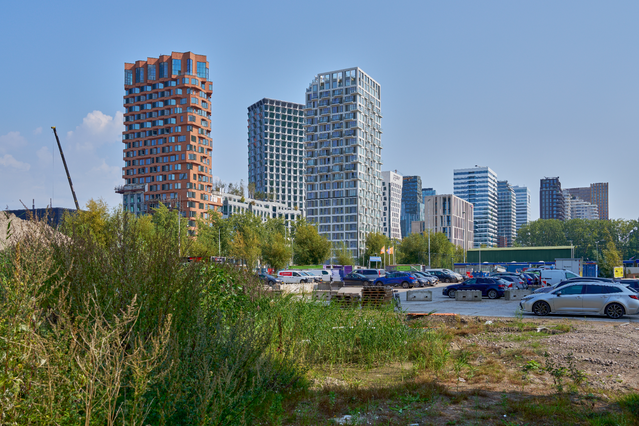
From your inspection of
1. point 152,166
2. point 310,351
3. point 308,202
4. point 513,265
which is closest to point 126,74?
point 152,166

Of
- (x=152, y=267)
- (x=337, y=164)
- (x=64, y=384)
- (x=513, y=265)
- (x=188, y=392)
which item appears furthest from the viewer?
(x=337, y=164)

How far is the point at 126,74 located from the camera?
126 metres

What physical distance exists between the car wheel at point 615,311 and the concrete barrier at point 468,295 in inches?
457

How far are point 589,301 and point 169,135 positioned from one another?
10988 centimetres

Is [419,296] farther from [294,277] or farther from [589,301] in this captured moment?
[294,277]

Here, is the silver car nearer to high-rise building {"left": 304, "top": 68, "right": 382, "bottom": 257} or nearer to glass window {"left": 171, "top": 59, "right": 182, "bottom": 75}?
glass window {"left": 171, "top": 59, "right": 182, "bottom": 75}

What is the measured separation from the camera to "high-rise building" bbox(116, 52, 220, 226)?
376ft

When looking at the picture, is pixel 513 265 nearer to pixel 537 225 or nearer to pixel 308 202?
pixel 308 202

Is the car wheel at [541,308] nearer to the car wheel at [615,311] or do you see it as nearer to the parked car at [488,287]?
the car wheel at [615,311]

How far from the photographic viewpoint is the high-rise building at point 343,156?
138375 mm

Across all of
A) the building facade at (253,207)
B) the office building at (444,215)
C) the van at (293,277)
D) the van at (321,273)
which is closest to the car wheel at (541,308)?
the van at (293,277)

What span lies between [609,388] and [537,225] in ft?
594

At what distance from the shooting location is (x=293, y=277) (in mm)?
53031

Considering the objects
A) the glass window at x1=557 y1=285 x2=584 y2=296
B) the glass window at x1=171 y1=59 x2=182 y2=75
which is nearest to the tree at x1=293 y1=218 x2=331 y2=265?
the glass window at x1=557 y1=285 x2=584 y2=296
